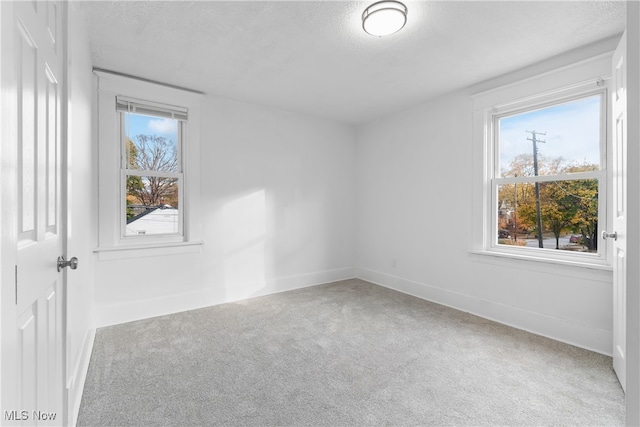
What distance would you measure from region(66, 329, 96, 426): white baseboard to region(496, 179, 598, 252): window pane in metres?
3.65

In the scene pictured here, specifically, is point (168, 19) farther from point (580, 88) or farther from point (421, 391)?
point (580, 88)

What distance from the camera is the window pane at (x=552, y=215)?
273 centimetres

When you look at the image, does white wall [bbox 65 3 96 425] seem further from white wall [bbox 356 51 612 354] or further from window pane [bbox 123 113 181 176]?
white wall [bbox 356 51 612 354]

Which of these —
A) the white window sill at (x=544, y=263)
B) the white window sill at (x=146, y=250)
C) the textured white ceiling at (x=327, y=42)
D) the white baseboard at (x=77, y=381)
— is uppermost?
the textured white ceiling at (x=327, y=42)

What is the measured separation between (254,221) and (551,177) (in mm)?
3184

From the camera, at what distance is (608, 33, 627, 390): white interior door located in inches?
78.7

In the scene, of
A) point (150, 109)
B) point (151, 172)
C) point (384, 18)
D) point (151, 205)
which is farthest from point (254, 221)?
point (384, 18)

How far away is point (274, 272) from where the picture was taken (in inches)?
168

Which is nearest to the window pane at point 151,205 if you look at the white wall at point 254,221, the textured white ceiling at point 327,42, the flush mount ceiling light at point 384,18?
the white wall at point 254,221

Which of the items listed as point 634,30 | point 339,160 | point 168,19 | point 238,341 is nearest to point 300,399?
point 238,341

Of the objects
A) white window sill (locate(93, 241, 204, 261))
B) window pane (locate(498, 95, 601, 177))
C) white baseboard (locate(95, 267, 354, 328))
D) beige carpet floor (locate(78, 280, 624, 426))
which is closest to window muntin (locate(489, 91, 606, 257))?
window pane (locate(498, 95, 601, 177))

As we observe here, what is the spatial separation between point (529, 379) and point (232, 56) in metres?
3.31

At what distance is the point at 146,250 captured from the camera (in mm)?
3328

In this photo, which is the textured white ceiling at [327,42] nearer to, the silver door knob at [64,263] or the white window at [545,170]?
the white window at [545,170]
